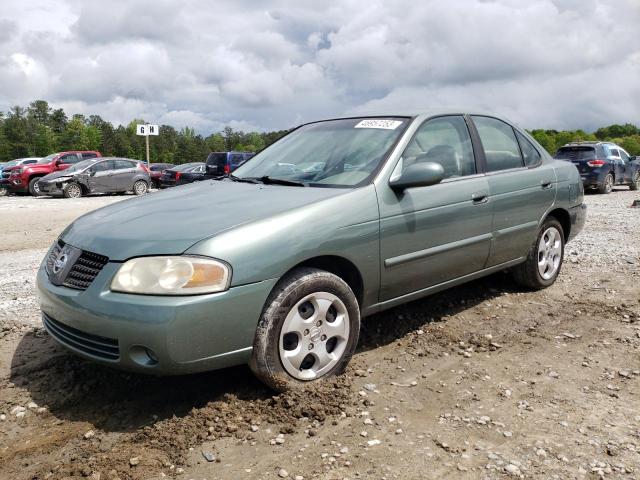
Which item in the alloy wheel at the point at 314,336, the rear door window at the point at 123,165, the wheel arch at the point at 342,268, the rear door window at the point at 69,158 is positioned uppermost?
the rear door window at the point at 69,158

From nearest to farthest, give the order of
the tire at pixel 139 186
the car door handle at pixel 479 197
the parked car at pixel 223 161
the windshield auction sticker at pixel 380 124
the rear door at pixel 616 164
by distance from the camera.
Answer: the windshield auction sticker at pixel 380 124 < the car door handle at pixel 479 197 < the rear door at pixel 616 164 < the tire at pixel 139 186 < the parked car at pixel 223 161

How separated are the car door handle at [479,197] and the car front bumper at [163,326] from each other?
6.17 feet

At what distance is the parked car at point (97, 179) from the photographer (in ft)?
63.7

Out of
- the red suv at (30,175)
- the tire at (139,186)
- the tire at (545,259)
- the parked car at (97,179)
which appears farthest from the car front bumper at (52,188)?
the tire at (545,259)

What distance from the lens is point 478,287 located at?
543 cm

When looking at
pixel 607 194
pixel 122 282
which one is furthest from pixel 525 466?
pixel 607 194

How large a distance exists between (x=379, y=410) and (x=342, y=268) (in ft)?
2.85

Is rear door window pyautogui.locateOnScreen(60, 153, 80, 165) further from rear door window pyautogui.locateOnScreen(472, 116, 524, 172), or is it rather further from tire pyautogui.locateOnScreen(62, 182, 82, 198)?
rear door window pyautogui.locateOnScreen(472, 116, 524, 172)

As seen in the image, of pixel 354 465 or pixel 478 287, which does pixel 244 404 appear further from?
pixel 478 287

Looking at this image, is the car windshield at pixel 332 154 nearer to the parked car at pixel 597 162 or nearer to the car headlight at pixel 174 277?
the car headlight at pixel 174 277

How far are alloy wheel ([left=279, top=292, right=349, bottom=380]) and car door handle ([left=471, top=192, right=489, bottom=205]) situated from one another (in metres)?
1.46

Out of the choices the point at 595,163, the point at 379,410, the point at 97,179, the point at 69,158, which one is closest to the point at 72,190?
the point at 97,179

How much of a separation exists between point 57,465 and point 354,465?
1.35 meters

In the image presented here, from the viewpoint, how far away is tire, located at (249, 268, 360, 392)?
2.99 meters
